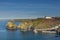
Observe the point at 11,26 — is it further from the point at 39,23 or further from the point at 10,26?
the point at 39,23

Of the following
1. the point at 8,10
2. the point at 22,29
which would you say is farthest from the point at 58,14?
the point at 8,10

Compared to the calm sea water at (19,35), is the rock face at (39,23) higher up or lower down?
higher up

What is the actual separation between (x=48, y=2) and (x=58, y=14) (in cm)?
35

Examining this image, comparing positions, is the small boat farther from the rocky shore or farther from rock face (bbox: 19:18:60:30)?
rock face (bbox: 19:18:60:30)

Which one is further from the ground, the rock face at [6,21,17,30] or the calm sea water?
the rock face at [6,21,17,30]

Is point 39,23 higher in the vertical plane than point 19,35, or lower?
higher

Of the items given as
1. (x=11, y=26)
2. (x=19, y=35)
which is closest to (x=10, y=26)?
(x=11, y=26)

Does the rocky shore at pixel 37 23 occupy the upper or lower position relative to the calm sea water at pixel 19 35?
upper

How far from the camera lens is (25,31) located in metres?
3.77

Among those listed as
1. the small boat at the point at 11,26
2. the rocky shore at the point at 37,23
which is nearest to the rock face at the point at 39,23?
the rocky shore at the point at 37,23

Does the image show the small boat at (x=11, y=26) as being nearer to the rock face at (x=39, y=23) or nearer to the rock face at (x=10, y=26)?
the rock face at (x=10, y=26)

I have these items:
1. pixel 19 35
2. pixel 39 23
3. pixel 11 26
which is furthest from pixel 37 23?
pixel 11 26

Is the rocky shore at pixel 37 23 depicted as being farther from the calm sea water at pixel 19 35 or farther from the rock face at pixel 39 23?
the calm sea water at pixel 19 35

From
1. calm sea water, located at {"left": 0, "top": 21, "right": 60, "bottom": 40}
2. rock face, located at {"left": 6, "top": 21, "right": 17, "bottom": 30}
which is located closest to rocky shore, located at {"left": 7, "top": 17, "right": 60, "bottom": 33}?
rock face, located at {"left": 6, "top": 21, "right": 17, "bottom": 30}
